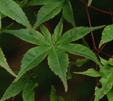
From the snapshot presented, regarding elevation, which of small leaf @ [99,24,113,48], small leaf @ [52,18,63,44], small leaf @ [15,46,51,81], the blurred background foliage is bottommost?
the blurred background foliage

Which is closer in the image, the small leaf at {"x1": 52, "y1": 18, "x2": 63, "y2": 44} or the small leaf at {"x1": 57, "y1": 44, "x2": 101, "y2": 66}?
the small leaf at {"x1": 57, "y1": 44, "x2": 101, "y2": 66}

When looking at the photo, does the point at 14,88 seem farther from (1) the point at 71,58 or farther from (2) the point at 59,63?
(1) the point at 71,58

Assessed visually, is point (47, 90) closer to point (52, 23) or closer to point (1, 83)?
point (1, 83)

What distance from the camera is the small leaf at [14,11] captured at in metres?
0.65

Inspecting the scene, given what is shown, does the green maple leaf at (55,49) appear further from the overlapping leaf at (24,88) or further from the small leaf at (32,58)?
the overlapping leaf at (24,88)

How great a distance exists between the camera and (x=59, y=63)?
77cm

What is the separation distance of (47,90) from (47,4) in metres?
1.14

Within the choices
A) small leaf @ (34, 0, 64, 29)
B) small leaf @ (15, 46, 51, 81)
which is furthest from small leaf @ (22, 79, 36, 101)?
small leaf @ (34, 0, 64, 29)

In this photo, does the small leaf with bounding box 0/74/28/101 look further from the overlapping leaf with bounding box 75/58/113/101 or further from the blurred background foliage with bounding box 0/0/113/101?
the blurred background foliage with bounding box 0/0/113/101

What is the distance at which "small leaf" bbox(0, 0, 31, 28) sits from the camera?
0.65 m

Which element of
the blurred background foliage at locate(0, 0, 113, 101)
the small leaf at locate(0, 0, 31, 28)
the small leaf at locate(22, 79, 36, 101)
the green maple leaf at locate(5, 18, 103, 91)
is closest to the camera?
the small leaf at locate(0, 0, 31, 28)

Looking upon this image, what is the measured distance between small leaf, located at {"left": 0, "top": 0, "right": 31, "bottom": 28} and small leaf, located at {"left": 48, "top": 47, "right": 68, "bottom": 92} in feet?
0.61

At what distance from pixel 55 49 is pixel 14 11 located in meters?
0.24

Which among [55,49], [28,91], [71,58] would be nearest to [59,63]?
[55,49]
